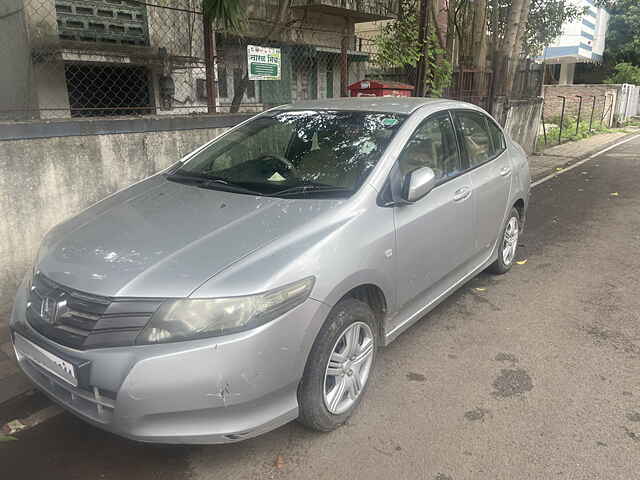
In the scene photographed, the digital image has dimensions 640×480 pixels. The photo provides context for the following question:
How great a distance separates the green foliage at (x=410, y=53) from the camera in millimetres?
8719

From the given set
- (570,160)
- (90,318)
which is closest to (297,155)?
(90,318)

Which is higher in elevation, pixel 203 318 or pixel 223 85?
pixel 223 85

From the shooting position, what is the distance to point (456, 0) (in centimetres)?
1483

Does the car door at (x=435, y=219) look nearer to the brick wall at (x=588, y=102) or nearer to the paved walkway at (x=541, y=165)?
the paved walkway at (x=541, y=165)

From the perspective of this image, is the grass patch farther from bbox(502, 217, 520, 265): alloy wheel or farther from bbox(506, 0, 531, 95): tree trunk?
bbox(502, 217, 520, 265): alloy wheel

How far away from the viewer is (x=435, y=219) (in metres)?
3.40

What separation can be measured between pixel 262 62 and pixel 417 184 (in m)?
3.57

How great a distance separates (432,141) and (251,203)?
141 centimetres

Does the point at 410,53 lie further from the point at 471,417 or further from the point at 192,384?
the point at 192,384

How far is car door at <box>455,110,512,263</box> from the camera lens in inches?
159

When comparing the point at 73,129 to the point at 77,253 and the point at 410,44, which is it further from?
the point at 410,44

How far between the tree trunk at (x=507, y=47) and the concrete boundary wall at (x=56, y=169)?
28.5 ft

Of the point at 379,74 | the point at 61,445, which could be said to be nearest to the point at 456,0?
the point at 379,74

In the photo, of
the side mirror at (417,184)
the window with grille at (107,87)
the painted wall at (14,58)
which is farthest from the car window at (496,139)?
the window with grille at (107,87)
